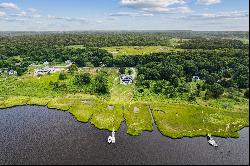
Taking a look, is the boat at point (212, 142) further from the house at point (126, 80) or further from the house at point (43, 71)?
the house at point (43, 71)

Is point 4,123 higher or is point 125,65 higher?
point 125,65

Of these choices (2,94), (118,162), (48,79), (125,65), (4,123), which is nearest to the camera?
(118,162)

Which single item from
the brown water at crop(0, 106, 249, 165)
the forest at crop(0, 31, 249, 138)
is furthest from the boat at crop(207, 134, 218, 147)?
the forest at crop(0, 31, 249, 138)

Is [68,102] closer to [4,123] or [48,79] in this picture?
[4,123]

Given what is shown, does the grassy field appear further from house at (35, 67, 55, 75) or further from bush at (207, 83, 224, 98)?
house at (35, 67, 55, 75)

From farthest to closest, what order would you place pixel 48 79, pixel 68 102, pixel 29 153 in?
pixel 48 79 < pixel 68 102 < pixel 29 153

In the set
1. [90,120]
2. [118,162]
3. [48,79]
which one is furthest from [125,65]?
[118,162]

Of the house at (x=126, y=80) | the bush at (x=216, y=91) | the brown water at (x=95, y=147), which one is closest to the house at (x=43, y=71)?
the house at (x=126, y=80)
